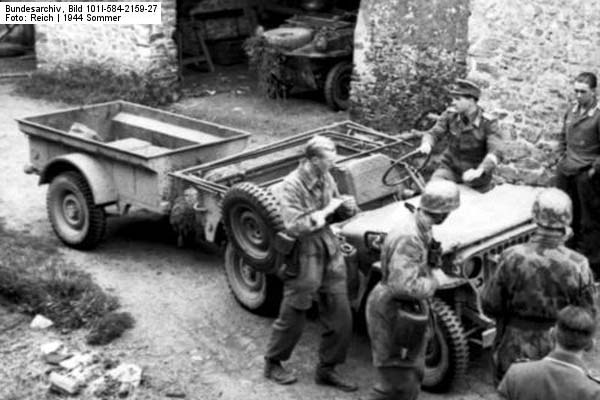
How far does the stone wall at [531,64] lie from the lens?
11.2m

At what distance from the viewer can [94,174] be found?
10180mm

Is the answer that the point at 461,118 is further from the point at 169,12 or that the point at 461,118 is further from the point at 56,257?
the point at 169,12

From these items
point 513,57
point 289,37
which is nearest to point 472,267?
point 513,57

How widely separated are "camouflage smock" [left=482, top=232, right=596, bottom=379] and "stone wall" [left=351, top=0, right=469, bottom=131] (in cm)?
725

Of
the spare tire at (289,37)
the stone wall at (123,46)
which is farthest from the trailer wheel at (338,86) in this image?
the stone wall at (123,46)

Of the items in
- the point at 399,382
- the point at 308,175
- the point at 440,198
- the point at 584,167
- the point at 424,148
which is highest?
the point at 440,198

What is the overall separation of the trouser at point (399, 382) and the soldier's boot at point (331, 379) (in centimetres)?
105

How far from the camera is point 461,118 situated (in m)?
9.34

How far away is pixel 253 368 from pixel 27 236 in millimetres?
3622

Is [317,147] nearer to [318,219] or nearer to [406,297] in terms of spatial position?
[318,219]

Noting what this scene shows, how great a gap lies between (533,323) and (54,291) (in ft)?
15.0

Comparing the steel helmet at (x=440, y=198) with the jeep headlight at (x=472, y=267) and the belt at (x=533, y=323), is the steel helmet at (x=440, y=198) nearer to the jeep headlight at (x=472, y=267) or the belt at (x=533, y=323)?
the belt at (x=533, y=323)

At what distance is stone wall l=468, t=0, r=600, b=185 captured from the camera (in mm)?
11195

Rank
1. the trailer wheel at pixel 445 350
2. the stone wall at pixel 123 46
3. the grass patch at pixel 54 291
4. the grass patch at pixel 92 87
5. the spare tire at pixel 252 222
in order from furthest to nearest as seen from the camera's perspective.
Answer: the stone wall at pixel 123 46 → the grass patch at pixel 92 87 → the grass patch at pixel 54 291 → the spare tire at pixel 252 222 → the trailer wheel at pixel 445 350
